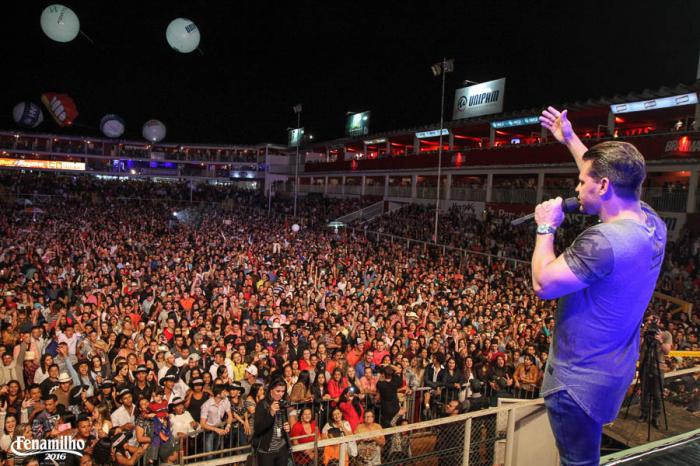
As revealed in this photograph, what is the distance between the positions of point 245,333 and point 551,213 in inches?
298

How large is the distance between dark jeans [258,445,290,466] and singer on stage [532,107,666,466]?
2.46 metres

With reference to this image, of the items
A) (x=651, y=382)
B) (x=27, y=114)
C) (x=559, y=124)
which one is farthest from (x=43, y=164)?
(x=559, y=124)

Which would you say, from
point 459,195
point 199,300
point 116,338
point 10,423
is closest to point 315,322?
point 199,300

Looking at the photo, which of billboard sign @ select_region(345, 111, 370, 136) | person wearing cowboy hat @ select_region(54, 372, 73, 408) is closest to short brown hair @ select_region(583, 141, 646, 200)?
person wearing cowboy hat @ select_region(54, 372, 73, 408)

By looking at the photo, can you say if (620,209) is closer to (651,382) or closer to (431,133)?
(651,382)

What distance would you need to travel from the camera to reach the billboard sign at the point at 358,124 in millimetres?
Answer: 40969

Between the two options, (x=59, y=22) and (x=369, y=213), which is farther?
(x=369, y=213)

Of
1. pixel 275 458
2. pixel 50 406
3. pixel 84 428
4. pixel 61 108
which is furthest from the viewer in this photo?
pixel 61 108

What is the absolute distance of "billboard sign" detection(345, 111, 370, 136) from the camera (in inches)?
1613

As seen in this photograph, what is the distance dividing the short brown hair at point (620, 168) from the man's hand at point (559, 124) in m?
0.54

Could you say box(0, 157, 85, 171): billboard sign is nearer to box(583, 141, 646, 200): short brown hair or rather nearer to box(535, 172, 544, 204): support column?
box(535, 172, 544, 204): support column

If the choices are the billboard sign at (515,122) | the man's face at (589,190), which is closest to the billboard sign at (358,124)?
the billboard sign at (515,122)

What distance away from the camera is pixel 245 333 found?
8430mm

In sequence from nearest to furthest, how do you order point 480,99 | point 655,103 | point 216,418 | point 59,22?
point 216,418 < point 59,22 < point 655,103 < point 480,99
